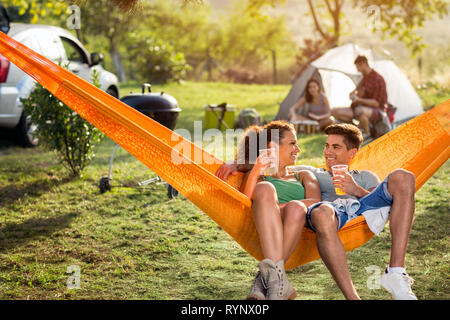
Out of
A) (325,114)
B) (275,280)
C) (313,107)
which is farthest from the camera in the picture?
(313,107)

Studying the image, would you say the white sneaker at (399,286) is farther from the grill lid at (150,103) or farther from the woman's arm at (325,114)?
the woman's arm at (325,114)

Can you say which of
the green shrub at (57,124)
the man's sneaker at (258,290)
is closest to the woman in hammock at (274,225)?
the man's sneaker at (258,290)

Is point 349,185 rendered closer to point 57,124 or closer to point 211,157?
point 211,157

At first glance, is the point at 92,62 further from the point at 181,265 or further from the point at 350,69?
the point at 181,265

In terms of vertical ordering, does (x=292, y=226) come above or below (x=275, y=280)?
above

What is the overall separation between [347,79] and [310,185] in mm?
4940

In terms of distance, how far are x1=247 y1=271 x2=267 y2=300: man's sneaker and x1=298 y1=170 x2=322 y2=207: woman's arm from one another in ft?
1.75

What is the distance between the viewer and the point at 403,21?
9.42 m

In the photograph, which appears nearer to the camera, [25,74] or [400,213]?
[400,213]

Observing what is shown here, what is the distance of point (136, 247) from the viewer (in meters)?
2.84

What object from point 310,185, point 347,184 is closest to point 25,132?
point 310,185

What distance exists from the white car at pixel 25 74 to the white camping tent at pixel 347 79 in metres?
2.47

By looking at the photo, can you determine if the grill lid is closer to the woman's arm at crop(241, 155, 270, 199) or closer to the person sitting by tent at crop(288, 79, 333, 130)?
the woman's arm at crop(241, 155, 270, 199)
